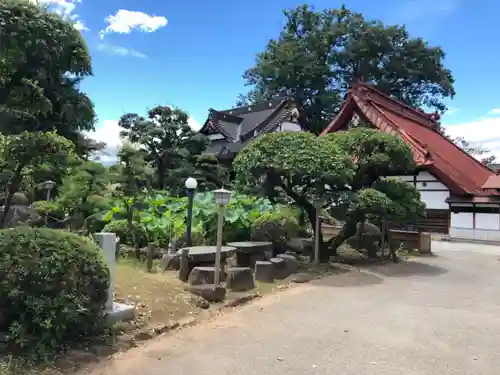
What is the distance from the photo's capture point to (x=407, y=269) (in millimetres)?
9977

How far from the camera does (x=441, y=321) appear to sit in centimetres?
565

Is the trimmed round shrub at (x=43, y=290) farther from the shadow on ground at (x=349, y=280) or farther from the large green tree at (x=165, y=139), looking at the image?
the large green tree at (x=165, y=139)

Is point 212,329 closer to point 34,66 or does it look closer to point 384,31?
point 34,66

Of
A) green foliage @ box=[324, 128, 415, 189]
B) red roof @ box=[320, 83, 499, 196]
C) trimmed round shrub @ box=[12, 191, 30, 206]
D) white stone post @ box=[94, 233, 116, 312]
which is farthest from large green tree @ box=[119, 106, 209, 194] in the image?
white stone post @ box=[94, 233, 116, 312]

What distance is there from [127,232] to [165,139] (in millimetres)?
8619

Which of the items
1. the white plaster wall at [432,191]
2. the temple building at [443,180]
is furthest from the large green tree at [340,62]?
the white plaster wall at [432,191]

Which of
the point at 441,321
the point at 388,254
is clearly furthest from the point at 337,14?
the point at 441,321

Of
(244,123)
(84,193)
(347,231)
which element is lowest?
(347,231)

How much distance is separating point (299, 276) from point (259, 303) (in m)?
2.07

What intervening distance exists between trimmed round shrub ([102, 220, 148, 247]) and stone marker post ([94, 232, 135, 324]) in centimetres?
553

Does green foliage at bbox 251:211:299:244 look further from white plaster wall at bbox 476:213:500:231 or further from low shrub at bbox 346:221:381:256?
white plaster wall at bbox 476:213:500:231

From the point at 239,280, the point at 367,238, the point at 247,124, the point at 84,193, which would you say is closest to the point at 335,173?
the point at 367,238

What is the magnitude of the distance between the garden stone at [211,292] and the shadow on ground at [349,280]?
7.81 ft

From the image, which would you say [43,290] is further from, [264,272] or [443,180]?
[443,180]
